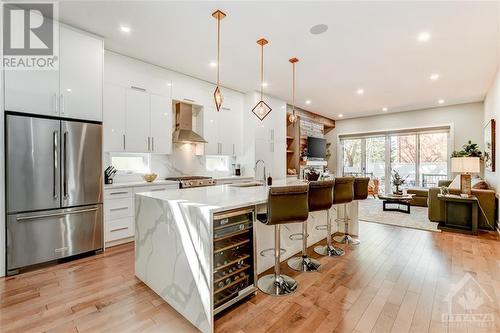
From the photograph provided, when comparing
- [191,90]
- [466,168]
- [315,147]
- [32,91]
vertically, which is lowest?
[466,168]

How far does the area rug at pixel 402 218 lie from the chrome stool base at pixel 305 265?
9.35 ft

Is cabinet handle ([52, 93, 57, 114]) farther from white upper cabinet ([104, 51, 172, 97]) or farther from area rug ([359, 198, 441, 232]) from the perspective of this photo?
area rug ([359, 198, 441, 232])

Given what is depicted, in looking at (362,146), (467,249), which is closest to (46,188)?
(467,249)

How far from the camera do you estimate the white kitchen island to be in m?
1.73

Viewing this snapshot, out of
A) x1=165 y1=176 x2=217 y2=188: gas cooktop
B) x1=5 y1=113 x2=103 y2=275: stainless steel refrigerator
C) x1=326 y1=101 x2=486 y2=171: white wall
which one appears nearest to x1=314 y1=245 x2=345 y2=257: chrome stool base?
x1=165 y1=176 x2=217 y2=188: gas cooktop

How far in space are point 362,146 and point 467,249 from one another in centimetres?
594

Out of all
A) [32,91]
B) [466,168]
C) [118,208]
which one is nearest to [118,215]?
[118,208]

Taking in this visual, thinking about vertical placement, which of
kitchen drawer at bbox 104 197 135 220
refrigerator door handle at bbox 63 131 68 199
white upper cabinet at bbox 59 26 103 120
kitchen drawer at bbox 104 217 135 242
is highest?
white upper cabinet at bbox 59 26 103 120

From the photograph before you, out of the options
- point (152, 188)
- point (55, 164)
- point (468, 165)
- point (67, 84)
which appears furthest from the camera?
point (468, 165)

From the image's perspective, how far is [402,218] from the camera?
5.23 meters

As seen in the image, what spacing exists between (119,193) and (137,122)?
4.10ft

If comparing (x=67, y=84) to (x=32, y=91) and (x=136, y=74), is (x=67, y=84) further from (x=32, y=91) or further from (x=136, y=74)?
(x=136, y=74)

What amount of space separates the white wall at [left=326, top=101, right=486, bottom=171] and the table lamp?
10.6 feet

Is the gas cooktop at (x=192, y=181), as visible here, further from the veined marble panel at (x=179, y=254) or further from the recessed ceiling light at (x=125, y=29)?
the recessed ceiling light at (x=125, y=29)
